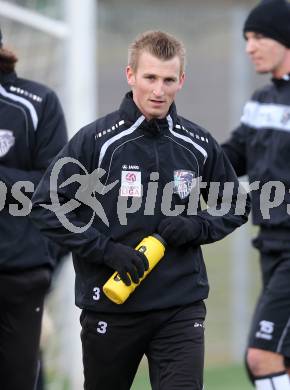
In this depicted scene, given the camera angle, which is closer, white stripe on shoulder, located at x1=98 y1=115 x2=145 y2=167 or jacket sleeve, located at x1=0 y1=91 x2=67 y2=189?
white stripe on shoulder, located at x1=98 y1=115 x2=145 y2=167

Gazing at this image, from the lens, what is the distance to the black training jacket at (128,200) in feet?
16.1

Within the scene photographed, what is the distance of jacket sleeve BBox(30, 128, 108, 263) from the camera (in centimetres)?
486

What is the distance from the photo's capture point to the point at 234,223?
16.9ft

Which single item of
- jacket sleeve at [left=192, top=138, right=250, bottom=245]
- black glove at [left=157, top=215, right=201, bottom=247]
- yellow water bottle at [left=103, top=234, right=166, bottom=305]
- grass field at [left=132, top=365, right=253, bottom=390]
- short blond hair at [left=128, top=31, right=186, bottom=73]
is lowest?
grass field at [left=132, top=365, right=253, bottom=390]

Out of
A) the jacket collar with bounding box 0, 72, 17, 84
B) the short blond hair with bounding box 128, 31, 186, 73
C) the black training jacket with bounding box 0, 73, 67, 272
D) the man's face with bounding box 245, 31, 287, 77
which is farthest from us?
the man's face with bounding box 245, 31, 287, 77

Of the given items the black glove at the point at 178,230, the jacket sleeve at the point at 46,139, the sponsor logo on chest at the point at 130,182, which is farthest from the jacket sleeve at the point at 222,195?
the jacket sleeve at the point at 46,139

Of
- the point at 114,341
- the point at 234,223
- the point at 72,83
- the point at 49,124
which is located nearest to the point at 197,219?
the point at 234,223

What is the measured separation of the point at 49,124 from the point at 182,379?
4.81ft

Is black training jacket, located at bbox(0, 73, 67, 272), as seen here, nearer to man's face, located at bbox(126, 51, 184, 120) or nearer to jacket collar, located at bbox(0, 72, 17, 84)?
jacket collar, located at bbox(0, 72, 17, 84)

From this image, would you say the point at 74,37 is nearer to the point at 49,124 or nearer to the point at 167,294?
the point at 49,124

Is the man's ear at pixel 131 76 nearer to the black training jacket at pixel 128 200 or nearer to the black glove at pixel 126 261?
the black training jacket at pixel 128 200

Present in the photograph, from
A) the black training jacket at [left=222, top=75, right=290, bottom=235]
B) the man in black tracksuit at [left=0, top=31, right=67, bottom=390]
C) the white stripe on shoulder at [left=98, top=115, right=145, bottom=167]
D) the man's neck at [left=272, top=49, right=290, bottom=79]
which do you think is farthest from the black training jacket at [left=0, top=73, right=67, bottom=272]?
the man's neck at [left=272, top=49, right=290, bottom=79]

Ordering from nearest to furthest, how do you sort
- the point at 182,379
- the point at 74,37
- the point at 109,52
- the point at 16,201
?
the point at 182,379 → the point at 16,201 → the point at 74,37 → the point at 109,52

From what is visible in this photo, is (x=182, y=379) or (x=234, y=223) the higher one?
(x=234, y=223)
